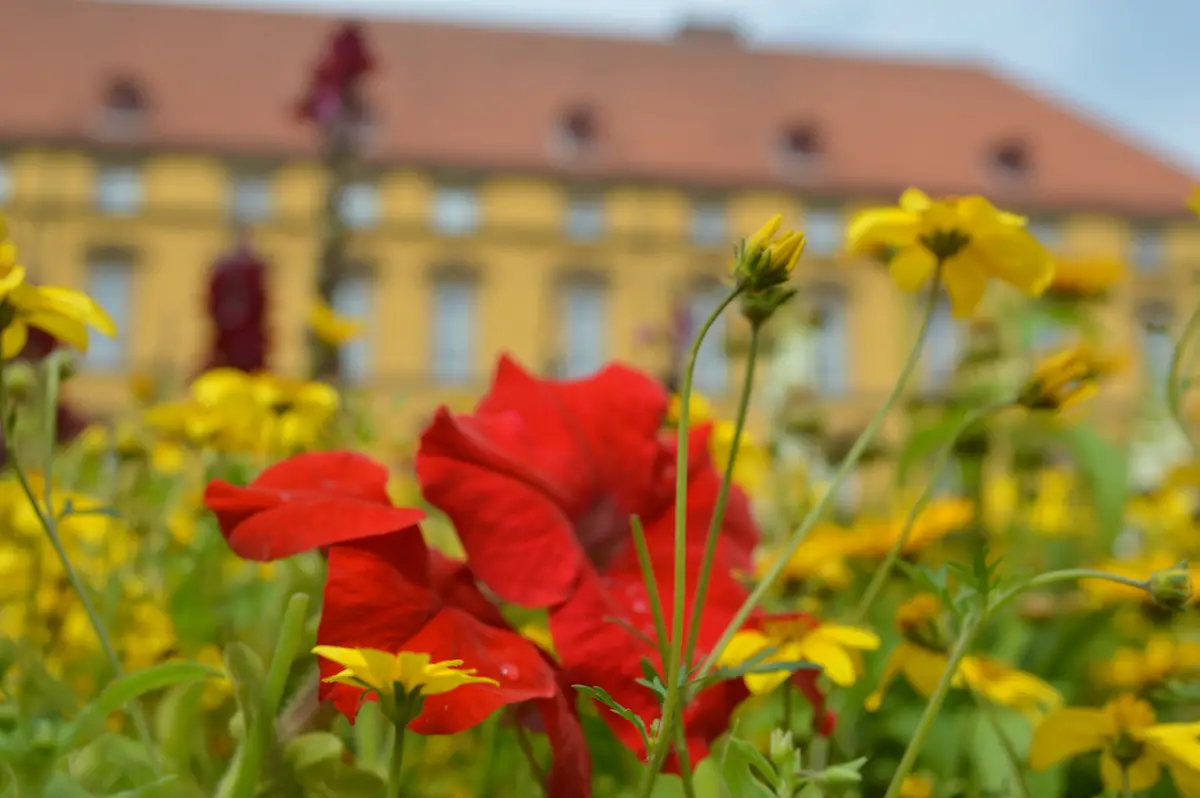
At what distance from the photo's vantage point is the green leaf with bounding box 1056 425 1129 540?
22.3 inches

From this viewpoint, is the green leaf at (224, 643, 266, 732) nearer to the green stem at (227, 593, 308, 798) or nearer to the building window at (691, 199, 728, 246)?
the green stem at (227, 593, 308, 798)

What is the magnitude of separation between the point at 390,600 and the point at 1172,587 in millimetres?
166

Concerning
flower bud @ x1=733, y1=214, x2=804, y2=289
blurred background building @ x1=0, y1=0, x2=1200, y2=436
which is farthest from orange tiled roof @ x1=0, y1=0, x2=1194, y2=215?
flower bud @ x1=733, y1=214, x2=804, y2=289

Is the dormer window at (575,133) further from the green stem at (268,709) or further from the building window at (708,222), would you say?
the green stem at (268,709)

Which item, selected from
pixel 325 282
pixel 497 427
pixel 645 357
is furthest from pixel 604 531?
pixel 645 357

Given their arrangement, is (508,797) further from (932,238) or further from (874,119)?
(874,119)

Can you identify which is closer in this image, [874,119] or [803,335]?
[803,335]

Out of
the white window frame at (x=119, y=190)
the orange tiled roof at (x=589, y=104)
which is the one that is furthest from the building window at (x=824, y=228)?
the white window frame at (x=119, y=190)

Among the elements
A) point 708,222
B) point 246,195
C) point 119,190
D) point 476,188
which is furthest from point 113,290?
point 708,222

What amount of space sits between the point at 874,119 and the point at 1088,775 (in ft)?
31.6

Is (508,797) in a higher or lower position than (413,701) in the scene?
lower

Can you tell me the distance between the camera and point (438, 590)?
0.81ft

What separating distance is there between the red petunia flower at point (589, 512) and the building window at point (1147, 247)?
9727 mm

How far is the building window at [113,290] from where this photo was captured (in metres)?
8.20
